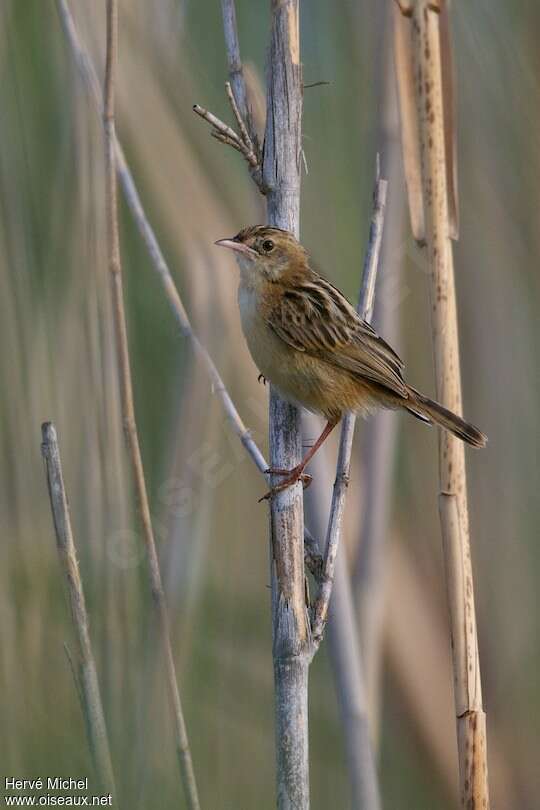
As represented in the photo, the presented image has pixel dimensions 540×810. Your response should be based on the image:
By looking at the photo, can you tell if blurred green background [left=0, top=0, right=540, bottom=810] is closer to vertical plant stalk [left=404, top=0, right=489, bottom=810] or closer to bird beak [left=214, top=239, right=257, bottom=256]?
bird beak [left=214, top=239, right=257, bottom=256]

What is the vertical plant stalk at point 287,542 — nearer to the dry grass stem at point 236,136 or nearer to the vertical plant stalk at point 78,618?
the dry grass stem at point 236,136

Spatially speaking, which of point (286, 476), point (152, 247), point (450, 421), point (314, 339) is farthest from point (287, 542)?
point (152, 247)

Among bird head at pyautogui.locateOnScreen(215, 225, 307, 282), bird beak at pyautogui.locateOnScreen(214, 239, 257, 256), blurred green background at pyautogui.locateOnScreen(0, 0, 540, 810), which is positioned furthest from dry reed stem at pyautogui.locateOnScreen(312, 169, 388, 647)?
blurred green background at pyautogui.locateOnScreen(0, 0, 540, 810)

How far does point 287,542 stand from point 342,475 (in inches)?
11.2

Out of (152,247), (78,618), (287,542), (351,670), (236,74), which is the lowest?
(351,670)

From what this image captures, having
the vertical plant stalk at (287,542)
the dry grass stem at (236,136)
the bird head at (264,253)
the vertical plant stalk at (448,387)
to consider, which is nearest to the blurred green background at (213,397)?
the bird head at (264,253)

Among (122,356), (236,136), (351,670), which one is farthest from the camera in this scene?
(351,670)

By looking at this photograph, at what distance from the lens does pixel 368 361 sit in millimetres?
2809

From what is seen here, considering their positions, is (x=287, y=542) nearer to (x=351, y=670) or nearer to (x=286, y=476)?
(x=286, y=476)

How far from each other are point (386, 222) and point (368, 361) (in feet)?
1.90

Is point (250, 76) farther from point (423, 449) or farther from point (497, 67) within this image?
point (423, 449)

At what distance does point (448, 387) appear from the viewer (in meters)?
2.61

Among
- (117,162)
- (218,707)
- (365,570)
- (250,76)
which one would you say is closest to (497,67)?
(250,76)

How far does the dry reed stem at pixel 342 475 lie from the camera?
2145 mm
